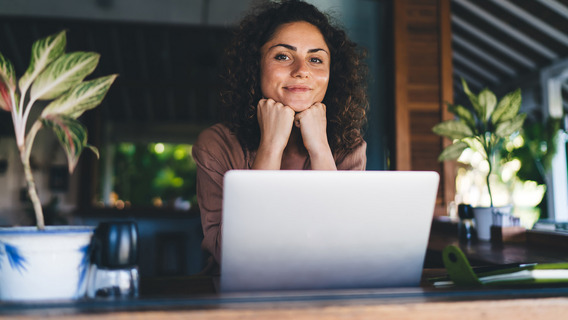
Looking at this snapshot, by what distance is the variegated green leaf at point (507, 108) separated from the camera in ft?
5.86

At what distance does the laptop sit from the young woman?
1.92 feet

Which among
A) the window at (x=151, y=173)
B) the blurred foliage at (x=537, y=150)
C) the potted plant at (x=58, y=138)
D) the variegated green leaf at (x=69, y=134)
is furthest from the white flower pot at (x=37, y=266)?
the window at (x=151, y=173)

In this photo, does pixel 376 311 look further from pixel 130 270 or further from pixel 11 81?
pixel 11 81

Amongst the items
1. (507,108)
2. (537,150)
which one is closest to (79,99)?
(507,108)

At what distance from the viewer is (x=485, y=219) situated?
188cm

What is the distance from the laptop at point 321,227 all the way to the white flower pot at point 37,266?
0.75 ft

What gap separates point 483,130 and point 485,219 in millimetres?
388

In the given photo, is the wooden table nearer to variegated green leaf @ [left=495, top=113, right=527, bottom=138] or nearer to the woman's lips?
the woman's lips

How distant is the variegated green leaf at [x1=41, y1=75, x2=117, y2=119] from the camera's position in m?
0.67

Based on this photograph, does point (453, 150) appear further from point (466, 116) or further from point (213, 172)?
point (213, 172)

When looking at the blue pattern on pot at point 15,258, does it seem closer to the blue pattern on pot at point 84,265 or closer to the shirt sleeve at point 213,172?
the blue pattern on pot at point 84,265

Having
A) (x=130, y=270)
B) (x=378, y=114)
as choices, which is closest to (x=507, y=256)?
(x=130, y=270)

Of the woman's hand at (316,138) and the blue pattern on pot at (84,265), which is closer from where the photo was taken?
the blue pattern on pot at (84,265)

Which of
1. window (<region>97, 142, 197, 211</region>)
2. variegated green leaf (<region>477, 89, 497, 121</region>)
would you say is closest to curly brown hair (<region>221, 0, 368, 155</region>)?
variegated green leaf (<region>477, 89, 497, 121</region>)
